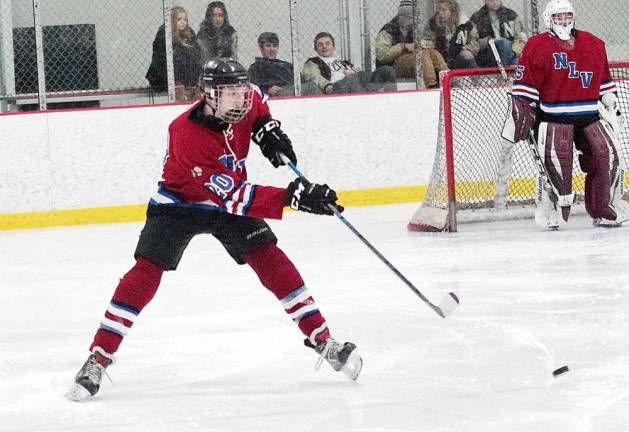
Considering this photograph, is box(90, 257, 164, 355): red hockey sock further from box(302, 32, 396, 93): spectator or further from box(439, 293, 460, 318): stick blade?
box(302, 32, 396, 93): spectator

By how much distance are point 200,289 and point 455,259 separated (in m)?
1.21

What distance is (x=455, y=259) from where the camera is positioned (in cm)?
548

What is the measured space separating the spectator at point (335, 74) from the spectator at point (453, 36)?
41 centimetres

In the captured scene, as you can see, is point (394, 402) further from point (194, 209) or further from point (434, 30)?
point (434, 30)

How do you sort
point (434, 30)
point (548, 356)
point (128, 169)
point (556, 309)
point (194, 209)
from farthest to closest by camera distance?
point (434, 30) < point (128, 169) < point (556, 309) < point (548, 356) < point (194, 209)

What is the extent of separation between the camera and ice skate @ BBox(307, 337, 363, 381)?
3.19 m

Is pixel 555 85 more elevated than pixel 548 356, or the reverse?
pixel 555 85

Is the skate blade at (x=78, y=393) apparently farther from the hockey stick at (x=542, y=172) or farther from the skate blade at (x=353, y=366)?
the hockey stick at (x=542, y=172)

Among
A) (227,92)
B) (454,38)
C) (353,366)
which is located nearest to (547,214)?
(454,38)

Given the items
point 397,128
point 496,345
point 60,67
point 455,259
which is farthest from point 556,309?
point 60,67

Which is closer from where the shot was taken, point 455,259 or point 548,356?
point 548,356

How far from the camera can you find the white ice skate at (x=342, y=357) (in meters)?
3.19

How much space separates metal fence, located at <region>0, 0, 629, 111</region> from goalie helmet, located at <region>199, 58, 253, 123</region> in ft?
15.2

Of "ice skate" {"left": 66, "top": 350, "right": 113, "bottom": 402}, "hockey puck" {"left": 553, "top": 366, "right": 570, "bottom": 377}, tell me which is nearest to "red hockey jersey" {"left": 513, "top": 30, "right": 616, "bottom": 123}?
"hockey puck" {"left": 553, "top": 366, "right": 570, "bottom": 377}
